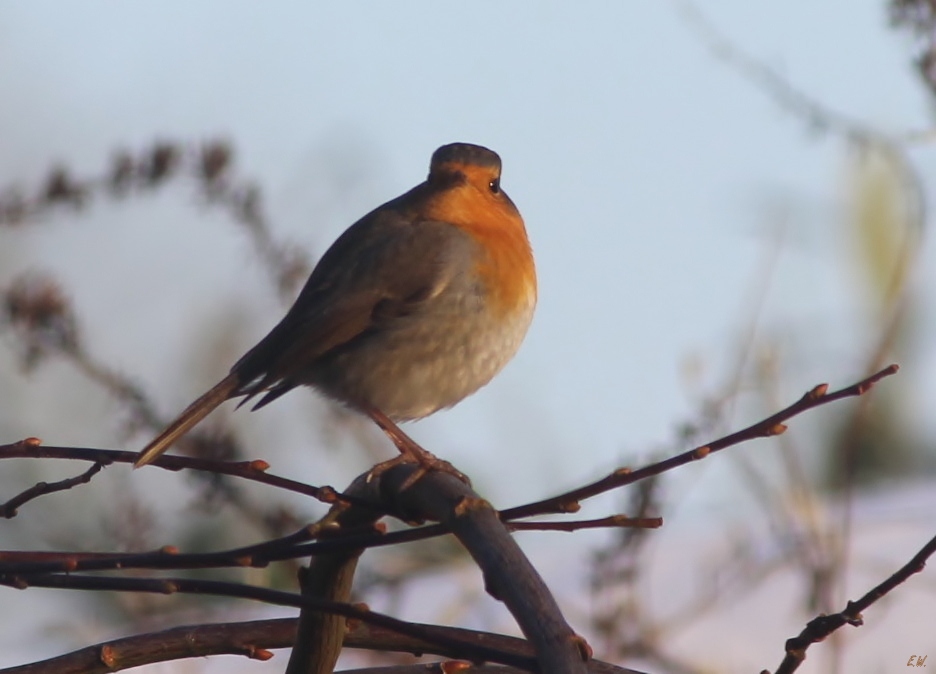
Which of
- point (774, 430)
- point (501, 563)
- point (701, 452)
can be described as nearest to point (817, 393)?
point (774, 430)

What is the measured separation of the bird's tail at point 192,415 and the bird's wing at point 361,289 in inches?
5.6

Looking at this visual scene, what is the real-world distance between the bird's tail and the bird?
5 cm

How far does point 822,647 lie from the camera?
14.1 feet

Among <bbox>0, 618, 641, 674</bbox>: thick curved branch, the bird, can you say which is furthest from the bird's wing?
<bbox>0, 618, 641, 674</bbox>: thick curved branch

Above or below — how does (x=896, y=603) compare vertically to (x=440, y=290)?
below

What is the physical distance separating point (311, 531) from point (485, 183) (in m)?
2.55

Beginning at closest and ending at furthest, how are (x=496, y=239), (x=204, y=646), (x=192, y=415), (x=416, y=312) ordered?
(x=204, y=646), (x=192, y=415), (x=416, y=312), (x=496, y=239)

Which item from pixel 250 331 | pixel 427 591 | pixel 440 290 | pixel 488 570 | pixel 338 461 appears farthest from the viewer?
pixel 250 331

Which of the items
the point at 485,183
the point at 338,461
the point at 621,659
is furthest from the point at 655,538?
the point at 338,461

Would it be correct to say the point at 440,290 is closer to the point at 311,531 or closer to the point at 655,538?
the point at 655,538

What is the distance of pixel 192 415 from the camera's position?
10.8 ft

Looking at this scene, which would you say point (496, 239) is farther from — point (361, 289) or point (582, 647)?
point (582, 647)

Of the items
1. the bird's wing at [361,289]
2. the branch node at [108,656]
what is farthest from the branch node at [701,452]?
the bird's wing at [361,289]

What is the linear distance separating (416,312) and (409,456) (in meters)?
1.16
